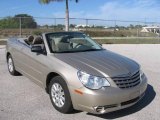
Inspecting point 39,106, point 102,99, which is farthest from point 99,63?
point 39,106

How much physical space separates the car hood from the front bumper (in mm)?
317

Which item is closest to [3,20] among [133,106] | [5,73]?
[5,73]

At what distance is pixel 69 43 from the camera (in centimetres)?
657

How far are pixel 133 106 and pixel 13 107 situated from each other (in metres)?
2.32

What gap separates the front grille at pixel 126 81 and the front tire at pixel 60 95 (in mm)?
880

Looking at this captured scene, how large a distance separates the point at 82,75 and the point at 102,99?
531 mm

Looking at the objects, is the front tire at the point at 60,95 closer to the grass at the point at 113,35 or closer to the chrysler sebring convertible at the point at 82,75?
the chrysler sebring convertible at the point at 82,75

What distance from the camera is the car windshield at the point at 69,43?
6.31 m

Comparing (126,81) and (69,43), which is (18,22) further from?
(126,81)

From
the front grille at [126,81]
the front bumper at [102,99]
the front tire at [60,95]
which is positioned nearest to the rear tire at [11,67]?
the front tire at [60,95]

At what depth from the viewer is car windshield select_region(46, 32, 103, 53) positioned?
6311 millimetres

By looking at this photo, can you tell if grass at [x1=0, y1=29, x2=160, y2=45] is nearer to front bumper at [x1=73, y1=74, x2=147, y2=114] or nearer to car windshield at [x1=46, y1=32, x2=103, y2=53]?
car windshield at [x1=46, y1=32, x2=103, y2=53]

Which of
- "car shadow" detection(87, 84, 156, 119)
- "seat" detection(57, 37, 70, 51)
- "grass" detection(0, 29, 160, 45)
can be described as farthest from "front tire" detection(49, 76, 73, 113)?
"grass" detection(0, 29, 160, 45)

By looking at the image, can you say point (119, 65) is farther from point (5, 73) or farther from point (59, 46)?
point (5, 73)
